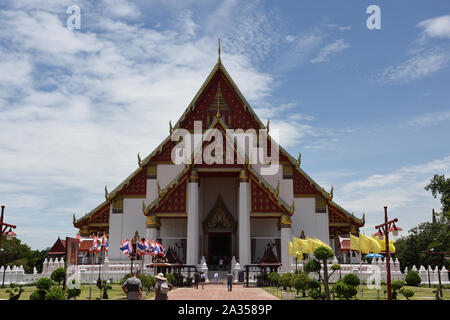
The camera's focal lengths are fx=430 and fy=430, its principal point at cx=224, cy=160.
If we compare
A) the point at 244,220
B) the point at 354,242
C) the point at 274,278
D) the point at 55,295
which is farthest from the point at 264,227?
the point at 55,295

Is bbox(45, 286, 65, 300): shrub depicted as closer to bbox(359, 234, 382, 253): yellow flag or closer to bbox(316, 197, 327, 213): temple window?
bbox(359, 234, 382, 253): yellow flag

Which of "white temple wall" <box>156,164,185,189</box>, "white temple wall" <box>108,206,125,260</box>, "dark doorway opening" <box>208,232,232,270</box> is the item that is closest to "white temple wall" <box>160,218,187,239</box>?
"dark doorway opening" <box>208,232,232,270</box>

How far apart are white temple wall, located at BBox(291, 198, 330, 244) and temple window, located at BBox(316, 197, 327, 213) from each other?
0.69ft

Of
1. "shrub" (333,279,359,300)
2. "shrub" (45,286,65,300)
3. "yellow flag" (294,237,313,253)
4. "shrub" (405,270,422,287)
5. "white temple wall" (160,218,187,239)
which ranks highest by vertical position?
"white temple wall" (160,218,187,239)

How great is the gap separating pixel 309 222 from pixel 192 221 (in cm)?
838

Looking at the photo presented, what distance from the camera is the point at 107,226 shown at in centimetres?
3023

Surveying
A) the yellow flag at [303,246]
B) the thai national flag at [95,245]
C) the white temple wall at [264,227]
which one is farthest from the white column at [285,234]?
the thai national flag at [95,245]

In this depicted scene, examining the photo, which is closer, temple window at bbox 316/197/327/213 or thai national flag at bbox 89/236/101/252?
thai national flag at bbox 89/236/101/252

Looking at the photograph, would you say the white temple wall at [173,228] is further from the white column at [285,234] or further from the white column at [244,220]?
the white column at [285,234]

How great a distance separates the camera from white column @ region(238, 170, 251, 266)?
25984mm
